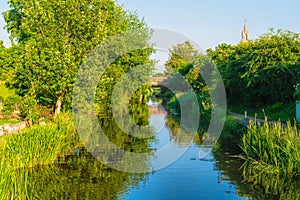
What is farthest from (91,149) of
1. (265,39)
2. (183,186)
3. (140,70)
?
(140,70)

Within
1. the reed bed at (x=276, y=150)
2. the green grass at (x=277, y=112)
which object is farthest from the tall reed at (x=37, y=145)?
the green grass at (x=277, y=112)

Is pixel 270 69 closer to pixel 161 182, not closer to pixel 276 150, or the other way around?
pixel 276 150

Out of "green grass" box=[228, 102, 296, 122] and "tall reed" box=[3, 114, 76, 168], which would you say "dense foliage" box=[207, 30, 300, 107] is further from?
"tall reed" box=[3, 114, 76, 168]

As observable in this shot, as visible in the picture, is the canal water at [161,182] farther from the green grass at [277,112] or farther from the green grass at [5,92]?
the green grass at [5,92]

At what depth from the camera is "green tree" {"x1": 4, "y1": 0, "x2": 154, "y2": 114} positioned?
28.5 metres

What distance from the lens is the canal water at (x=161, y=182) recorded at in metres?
16.9

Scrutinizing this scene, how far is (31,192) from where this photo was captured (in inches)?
658

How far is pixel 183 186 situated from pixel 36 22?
18.6 meters

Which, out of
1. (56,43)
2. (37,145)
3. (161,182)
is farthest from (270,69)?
(37,145)

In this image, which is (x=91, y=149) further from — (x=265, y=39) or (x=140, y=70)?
(x=140, y=70)

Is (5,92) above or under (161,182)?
above

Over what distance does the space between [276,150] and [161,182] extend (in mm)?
5892

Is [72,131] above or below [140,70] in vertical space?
below

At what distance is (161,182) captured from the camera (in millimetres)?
19203
